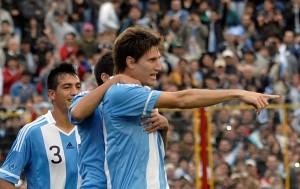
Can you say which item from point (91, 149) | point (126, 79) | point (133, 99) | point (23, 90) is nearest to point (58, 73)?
point (91, 149)

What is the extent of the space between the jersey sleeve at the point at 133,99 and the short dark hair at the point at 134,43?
20 centimetres

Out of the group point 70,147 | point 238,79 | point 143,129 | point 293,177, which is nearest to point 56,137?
point 70,147

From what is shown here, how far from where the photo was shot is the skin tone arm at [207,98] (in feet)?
23.7

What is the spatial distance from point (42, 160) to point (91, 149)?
147 centimetres

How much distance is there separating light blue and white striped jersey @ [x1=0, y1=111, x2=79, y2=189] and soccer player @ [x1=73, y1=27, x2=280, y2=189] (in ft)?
5.57

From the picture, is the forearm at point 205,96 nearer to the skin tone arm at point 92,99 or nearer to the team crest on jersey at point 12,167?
the skin tone arm at point 92,99

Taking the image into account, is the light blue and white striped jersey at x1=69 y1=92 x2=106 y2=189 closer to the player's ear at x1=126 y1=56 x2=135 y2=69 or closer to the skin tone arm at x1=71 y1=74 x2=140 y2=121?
the skin tone arm at x1=71 y1=74 x2=140 y2=121

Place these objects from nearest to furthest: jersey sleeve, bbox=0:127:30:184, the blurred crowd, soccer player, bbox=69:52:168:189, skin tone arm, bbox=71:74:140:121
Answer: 1. skin tone arm, bbox=71:74:140:121
2. soccer player, bbox=69:52:168:189
3. jersey sleeve, bbox=0:127:30:184
4. the blurred crowd


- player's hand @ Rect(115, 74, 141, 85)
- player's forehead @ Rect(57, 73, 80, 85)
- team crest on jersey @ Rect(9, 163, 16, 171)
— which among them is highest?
player's forehead @ Rect(57, 73, 80, 85)

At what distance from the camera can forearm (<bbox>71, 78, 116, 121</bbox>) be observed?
7727 millimetres

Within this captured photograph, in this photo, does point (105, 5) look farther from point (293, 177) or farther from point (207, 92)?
point (207, 92)

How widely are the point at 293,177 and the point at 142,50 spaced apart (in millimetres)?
7068

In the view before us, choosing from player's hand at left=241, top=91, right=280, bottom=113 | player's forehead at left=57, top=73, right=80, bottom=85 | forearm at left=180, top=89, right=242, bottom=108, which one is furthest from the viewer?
player's forehead at left=57, top=73, right=80, bottom=85

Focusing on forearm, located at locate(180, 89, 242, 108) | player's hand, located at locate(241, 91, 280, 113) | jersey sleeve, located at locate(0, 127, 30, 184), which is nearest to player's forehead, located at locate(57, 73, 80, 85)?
jersey sleeve, located at locate(0, 127, 30, 184)
